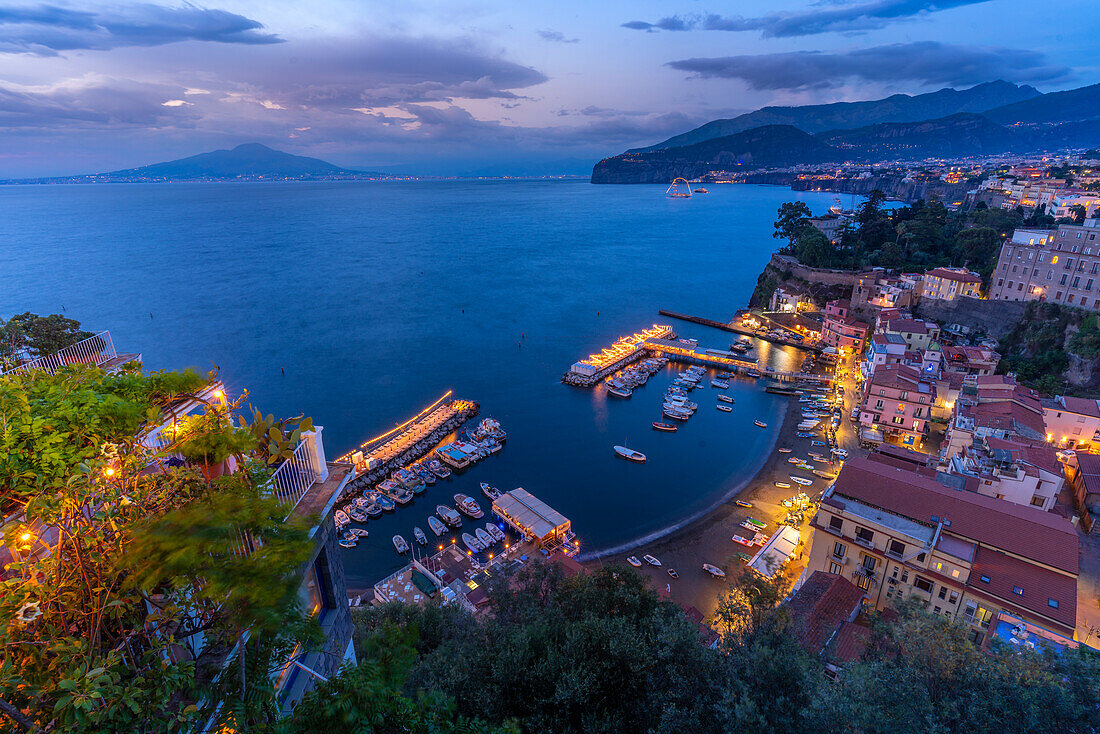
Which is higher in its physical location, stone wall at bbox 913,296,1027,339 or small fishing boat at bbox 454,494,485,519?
stone wall at bbox 913,296,1027,339

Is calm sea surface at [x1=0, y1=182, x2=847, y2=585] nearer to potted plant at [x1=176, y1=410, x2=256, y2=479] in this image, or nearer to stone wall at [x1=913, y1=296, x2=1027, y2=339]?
stone wall at [x1=913, y1=296, x2=1027, y2=339]

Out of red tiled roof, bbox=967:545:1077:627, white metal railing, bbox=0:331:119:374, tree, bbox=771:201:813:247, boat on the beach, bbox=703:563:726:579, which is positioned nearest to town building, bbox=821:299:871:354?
tree, bbox=771:201:813:247

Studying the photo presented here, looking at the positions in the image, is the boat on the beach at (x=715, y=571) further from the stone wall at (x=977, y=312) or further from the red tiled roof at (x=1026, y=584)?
the stone wall at (x=977, y=312)

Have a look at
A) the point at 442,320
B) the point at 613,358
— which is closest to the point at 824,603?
the point at 613,358

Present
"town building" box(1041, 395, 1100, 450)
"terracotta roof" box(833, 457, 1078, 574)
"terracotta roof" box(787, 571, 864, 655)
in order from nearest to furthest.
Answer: "terracotta roof" box(787, 571, 864, 655) < "terracotta roof" box(833, 457, 1078, 574) < "town building" box(1041, 395, 1100, 450)

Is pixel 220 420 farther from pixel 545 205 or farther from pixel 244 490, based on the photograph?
pixel 545 205

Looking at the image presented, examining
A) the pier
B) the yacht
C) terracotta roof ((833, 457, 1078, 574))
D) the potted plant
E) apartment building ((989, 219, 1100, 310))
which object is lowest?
the yacht
